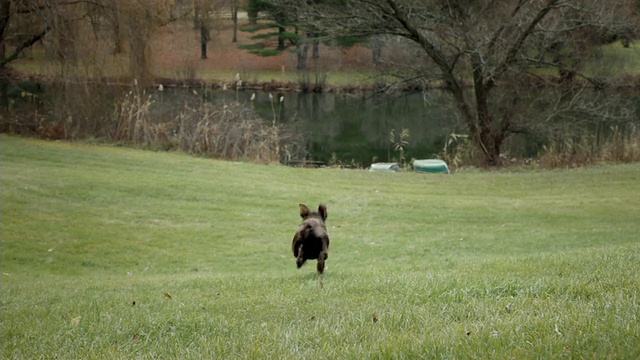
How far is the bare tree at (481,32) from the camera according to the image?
23.8 metres

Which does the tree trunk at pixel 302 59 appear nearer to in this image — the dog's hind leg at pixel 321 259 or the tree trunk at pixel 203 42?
the tree trunk at pixel 203 42

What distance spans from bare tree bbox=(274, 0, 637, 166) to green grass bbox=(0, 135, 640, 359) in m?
3.71

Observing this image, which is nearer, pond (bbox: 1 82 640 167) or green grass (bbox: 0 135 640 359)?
green grass (bbox: 0 135 640 359)

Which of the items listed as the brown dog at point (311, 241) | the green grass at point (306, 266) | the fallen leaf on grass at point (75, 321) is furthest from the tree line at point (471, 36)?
the fallen leaf on grass at point (75, 321)

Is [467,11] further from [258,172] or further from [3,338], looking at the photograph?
[3,338]

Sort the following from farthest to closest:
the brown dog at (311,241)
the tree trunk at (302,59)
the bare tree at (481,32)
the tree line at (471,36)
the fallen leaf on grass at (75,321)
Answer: the tree trunk at (302,59) < the bare tree at (481,32) < the tree line at (471,36) < the brown dog at (311,241) < the fallen leaf on grass at (75,321)

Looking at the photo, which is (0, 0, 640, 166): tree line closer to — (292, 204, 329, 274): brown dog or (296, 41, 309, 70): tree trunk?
(292, 204, 329, 274): brown dog

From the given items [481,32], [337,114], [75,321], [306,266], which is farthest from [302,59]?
[75,321]

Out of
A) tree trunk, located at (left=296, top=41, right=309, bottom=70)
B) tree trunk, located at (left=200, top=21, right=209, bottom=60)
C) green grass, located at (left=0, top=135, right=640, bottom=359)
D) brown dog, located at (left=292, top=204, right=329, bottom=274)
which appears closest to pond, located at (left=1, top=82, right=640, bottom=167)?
green grass, located at (left=0, top=135, right=640, bottom=359)

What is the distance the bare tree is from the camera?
23.8 metres

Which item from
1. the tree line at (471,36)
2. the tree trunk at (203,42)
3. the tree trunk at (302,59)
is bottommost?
the tree line at (471,36)

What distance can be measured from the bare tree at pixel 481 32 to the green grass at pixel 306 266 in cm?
371

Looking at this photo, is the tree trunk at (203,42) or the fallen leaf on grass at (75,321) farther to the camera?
the tree trunk at (203,42)

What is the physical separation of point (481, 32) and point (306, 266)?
16.5 metres
